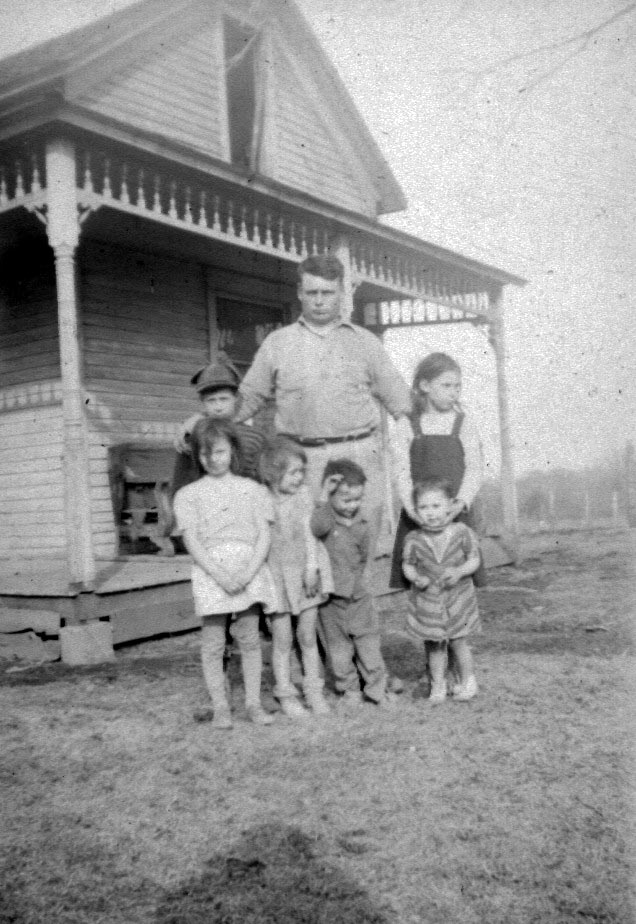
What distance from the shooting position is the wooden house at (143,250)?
20.4 feet

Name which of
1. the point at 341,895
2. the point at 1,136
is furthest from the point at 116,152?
the point at 341,895

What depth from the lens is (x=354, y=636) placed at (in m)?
4.31

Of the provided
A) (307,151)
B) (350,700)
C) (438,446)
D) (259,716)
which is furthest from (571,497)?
(259,716)

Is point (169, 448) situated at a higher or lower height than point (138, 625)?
higher

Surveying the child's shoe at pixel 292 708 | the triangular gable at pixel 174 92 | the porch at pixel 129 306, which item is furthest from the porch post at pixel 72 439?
the triangular gable at pixel 174 92

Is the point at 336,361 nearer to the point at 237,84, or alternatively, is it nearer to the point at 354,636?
the point at 354,636

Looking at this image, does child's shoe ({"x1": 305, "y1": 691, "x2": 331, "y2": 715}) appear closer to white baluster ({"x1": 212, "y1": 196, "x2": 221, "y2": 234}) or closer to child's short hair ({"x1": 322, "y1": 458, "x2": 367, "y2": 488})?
child's short hair ({"x1": 322, "y1": 458, "x2": 367, "y2": 488})

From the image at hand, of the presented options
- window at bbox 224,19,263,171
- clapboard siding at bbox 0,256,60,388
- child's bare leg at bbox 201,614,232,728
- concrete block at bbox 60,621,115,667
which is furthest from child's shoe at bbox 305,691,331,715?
window at bbox 224,19,263,171

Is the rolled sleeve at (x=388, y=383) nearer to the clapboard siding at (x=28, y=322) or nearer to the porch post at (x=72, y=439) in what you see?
the porch post at (x=72, y=439)

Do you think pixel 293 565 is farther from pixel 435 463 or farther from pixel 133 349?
pixel 133 349

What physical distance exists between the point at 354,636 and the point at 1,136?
4.59 m

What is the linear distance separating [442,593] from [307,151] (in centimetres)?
895

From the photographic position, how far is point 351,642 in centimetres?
435

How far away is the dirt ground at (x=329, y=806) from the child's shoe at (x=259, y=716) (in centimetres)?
6
